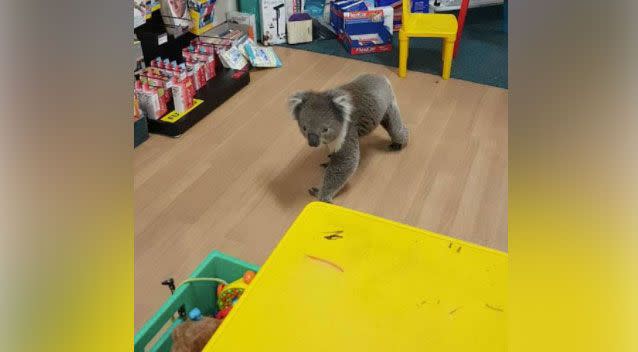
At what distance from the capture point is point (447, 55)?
7.76ft

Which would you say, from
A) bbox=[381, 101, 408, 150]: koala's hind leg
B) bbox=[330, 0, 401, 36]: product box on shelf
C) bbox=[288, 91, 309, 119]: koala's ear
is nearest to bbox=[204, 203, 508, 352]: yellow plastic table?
bbox=[288, 91, 309, 119]: koala's ear

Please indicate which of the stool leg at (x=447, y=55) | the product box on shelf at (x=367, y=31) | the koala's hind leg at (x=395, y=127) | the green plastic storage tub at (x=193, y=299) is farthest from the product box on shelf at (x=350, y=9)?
the green plastic storage tub at (x=193, y=299)

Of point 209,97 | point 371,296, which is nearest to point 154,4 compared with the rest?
point 209,97

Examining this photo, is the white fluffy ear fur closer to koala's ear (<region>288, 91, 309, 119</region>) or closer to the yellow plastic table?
koala's ear (<region>288, 91, 309, 119</region>)

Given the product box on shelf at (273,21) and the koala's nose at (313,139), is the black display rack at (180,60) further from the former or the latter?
the koala's nose at (313,139)

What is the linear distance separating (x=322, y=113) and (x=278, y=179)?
15.0 inches

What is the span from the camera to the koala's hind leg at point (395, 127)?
1.81 meters

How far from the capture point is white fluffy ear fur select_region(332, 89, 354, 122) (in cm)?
148

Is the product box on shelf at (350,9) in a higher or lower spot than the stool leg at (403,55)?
higher

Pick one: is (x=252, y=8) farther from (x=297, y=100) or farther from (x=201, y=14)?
(x=297, y=100)

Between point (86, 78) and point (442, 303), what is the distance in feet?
2.12

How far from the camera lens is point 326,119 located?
1.49 m

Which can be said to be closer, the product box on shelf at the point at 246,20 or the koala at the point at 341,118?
the koala at the point at 341,118

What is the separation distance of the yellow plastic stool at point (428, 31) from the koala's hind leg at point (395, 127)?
2.17ft
